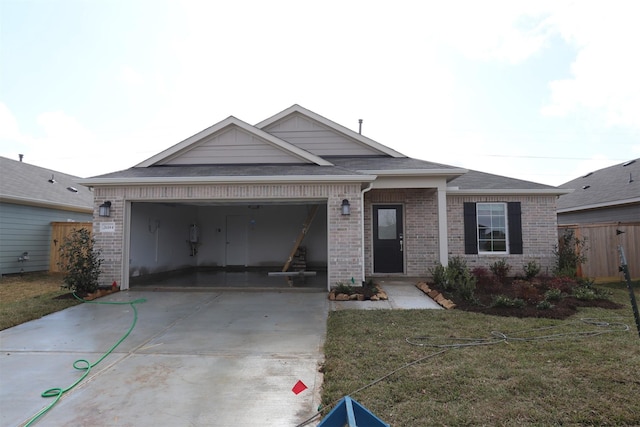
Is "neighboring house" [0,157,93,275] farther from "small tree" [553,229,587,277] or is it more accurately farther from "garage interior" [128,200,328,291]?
"small tree" [553,229,587,277]

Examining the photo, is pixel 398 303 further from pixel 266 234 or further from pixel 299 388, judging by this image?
pixel 266 234

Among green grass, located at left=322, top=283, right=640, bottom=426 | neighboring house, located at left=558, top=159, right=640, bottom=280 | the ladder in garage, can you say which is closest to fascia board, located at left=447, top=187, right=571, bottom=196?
neighboring house, located at left=558, top=159, right=640, bottom=280

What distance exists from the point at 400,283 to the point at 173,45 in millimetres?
8973

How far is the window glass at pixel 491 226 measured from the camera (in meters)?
10.2

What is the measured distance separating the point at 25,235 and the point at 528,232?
1653 centimetres

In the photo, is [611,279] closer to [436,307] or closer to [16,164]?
[436,307]

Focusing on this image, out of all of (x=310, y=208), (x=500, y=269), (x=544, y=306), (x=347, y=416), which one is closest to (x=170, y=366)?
(x=347, y=416)

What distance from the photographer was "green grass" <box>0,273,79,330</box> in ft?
20.3

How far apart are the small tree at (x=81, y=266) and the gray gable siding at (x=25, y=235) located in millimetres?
5535

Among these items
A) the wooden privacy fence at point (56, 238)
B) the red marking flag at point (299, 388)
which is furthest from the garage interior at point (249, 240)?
the red marking flag at point (299, 388)

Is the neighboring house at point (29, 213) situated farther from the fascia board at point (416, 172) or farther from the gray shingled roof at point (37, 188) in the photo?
the fascia board at point (416, 172)

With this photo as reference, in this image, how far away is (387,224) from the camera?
10.4 m

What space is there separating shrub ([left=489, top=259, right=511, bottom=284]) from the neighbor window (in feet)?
1.54

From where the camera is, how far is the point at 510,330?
197 inches
